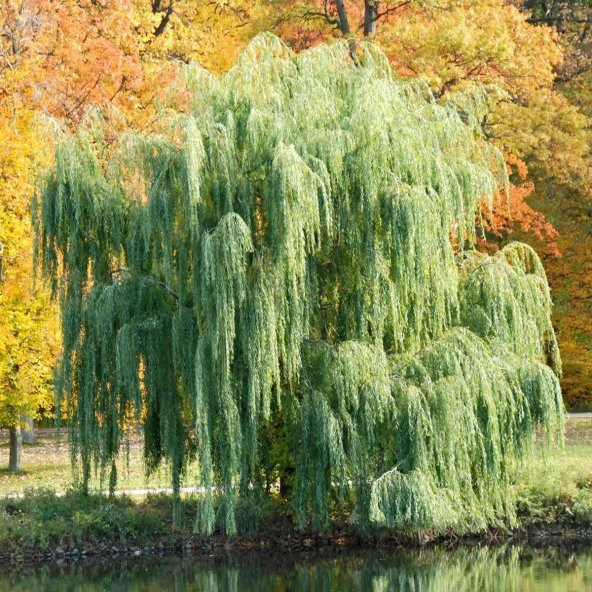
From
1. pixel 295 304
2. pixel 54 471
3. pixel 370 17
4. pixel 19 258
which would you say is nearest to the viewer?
pixel 295 304

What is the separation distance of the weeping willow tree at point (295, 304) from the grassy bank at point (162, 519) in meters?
0.56

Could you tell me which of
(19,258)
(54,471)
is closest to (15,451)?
(54,471)

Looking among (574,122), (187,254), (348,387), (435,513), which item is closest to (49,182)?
(187,254)

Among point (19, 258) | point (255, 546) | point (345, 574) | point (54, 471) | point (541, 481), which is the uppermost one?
point (19, 258)

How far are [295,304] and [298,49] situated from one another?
51.5ft

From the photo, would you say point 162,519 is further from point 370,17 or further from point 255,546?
point 370,17

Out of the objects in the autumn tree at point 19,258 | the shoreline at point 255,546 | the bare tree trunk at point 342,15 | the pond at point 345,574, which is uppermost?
the bare tree trunk at point 342,15

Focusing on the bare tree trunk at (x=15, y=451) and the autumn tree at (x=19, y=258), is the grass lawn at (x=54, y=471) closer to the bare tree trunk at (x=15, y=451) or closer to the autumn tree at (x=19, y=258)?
the bare tree trunk at (x=15, y=451)

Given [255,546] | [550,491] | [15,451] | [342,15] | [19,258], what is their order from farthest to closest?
[342,15] < [15,451] < [19,258] < [550,491] < [255,546]

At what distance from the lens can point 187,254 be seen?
54.8ft

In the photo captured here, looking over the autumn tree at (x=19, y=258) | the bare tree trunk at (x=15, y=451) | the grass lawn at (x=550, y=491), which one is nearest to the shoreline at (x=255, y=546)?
the grass lawn at (x=550, y=491)

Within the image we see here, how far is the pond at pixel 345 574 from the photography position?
52.8ft

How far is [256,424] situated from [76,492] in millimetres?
3700

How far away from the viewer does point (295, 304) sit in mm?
16562
